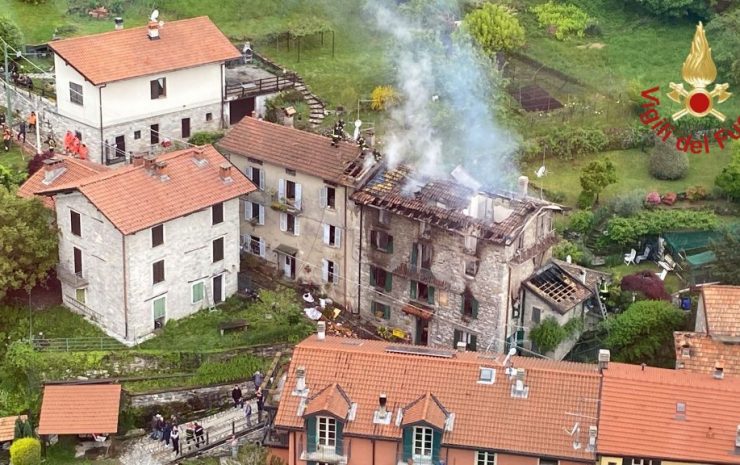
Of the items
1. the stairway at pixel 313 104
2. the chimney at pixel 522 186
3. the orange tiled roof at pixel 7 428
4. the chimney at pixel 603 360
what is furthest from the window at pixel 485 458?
the stairway at pixel 313 104

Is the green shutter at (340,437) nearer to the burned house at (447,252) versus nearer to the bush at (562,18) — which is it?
the burned house at (447,252)

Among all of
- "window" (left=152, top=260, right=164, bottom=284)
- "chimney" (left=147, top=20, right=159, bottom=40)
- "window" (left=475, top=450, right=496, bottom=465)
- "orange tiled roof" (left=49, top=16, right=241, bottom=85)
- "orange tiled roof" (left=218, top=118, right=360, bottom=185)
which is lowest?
"window" (left=475, top=450, right=496, bottom=465)

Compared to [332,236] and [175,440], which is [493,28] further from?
[175,440]

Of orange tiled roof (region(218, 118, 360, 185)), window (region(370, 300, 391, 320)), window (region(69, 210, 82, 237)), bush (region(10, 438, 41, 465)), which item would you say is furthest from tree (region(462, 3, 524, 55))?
bush (region(10, 438, 41, 465))

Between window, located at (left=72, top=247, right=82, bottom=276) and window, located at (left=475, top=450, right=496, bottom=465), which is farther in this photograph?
window, located at (left=72, top=247, right=82, bottom=276)

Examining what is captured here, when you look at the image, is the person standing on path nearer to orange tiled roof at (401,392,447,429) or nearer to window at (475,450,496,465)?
orange tiled roof at (401,392,447,429)

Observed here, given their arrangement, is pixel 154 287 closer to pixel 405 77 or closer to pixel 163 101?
pixel 163 101

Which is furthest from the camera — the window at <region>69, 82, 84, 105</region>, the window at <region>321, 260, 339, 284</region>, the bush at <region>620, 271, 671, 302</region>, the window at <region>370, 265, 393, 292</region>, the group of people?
the window at <region>69, 82, 84, 105</region>

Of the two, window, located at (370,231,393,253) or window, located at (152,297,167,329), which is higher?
window, located at (370,231,393,253)
